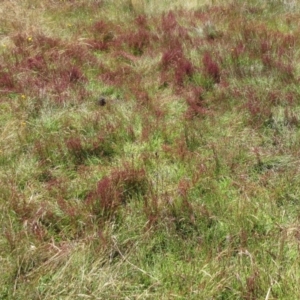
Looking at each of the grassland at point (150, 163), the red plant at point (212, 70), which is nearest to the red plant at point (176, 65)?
the grassland at point (150, 163)

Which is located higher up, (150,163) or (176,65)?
(150,163)

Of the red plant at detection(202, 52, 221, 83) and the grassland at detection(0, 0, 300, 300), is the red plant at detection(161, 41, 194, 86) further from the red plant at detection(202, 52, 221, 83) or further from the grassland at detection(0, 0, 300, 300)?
the red plant at detection(202, 52, 221, 83)

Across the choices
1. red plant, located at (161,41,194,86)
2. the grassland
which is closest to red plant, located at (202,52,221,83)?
the grassland

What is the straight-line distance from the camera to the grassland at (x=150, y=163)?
98.1 inches

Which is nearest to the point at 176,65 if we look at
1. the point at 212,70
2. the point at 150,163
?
the point at 212,70

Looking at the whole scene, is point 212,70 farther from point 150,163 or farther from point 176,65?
point 150,163

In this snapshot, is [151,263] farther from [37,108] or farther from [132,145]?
[37,108]

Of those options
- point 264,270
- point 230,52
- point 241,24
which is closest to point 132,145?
point 264,270

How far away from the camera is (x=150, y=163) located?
147 inches

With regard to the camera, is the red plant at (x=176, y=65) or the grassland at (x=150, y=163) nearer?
the grassland at (x=150, y=163)

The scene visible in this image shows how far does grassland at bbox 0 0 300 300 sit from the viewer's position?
249cm

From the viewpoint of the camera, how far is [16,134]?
411cm

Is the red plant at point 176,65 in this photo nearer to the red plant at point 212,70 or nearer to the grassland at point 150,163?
the grassland at point 150,163

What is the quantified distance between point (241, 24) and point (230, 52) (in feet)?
5.09
